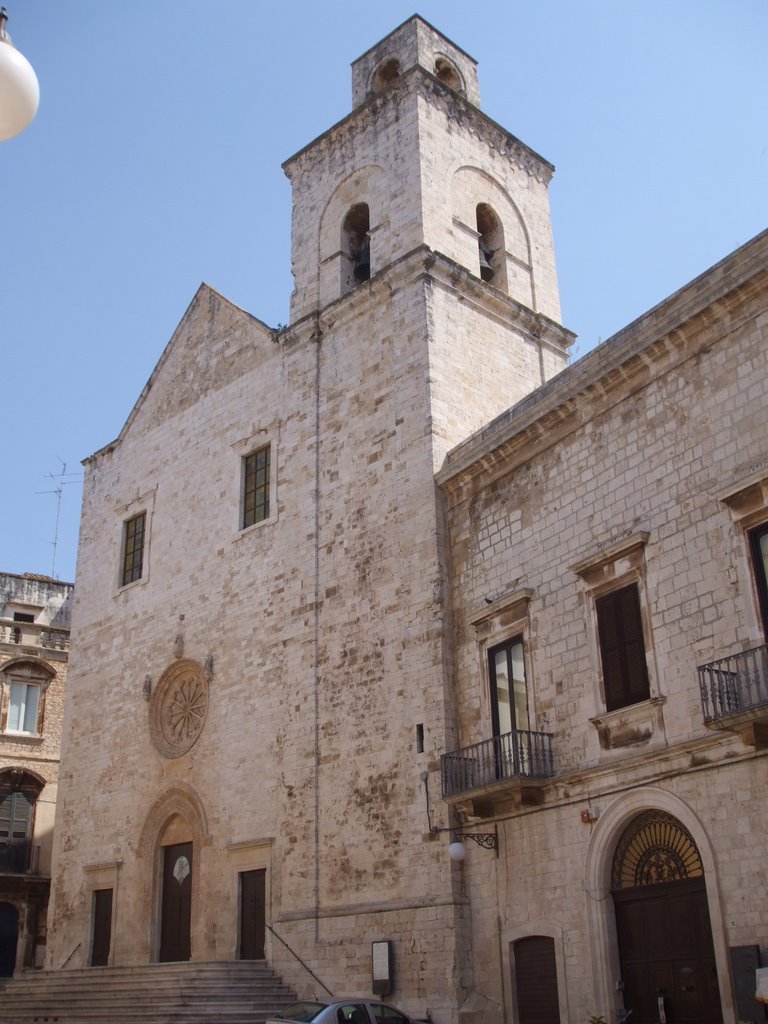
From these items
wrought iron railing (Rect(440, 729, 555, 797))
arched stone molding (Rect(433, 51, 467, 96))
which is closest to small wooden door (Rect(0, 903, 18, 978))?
wrought iron railing (Rect(440, 729, 555, 797))

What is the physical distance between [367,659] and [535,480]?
420 cm

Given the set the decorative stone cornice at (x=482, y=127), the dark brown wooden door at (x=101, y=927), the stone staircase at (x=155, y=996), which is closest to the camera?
the stone staircase at (x=155, y=996)

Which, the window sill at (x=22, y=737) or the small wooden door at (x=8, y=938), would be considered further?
the window sill at (x=22, y=737)

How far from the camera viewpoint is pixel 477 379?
19.8 metres

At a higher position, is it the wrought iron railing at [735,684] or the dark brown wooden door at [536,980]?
the wrought iron railing at [735,684]

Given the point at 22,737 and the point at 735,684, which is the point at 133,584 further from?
the point at 735,684

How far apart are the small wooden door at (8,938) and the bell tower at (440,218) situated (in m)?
17.1

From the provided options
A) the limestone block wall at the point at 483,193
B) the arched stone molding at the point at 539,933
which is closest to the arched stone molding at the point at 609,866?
the arched stone molding at the point at 539,933

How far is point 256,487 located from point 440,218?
20.9ft

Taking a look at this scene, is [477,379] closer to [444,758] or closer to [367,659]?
[367,659]

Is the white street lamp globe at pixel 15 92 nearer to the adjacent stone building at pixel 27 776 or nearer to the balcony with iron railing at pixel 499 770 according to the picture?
the balcony with iron railing at pixel 499 770

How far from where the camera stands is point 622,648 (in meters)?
14.1

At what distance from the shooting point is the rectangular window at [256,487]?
21.7 metres

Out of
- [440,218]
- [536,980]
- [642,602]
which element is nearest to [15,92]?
[642,602]
